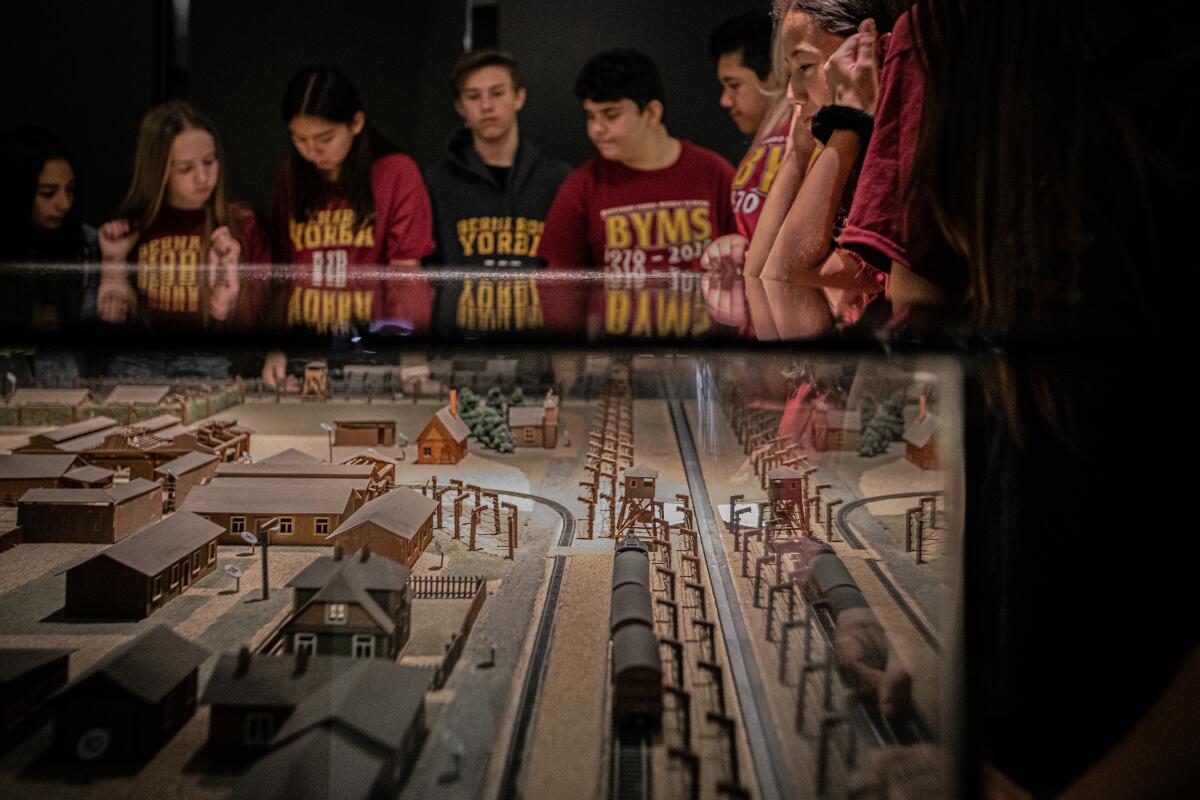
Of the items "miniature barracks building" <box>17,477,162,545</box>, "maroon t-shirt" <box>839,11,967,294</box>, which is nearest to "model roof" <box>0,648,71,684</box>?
"miniature barracks building" <box>17,477,162,545</box>

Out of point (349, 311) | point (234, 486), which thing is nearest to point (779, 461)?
point (349, 311)

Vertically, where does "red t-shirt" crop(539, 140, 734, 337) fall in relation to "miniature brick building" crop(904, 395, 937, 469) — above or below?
above

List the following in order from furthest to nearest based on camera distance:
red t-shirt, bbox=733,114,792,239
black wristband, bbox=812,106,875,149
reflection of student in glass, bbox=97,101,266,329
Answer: reflection of student in glass, bbox=97,101,266,329, red t-shirt, bbox=733,114,792,239, black wristband, bbox=812,106,875,149

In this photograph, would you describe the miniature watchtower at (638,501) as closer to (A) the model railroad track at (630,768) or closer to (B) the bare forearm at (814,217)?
(A) the model railroad track at (630,768)

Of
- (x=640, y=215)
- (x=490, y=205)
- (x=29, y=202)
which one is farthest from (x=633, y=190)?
(x=29, y=202)

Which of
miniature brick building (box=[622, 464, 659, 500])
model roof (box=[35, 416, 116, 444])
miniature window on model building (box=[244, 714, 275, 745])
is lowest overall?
miniature window on model building (box=[244, 714, 275, 745])

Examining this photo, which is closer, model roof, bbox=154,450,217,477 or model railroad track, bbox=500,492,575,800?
model railroad track, bbox=500,492,575,800

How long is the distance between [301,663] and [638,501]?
0.38m

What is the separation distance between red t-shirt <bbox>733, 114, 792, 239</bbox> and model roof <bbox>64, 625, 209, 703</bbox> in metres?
1.69

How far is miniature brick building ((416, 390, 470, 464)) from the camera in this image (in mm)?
721

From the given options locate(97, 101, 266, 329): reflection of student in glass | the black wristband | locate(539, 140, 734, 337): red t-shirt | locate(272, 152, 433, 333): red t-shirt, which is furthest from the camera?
locate(97, 101, 266, 329): reflection of student in glass

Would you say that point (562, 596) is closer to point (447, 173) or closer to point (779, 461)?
point (779, 461)

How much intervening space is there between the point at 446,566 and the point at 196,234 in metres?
3.00

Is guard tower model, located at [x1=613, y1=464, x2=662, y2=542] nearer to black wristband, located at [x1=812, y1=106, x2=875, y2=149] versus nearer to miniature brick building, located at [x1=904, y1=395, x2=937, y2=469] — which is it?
miniature brick building, located at [x1=904, y1=395, x2=937, y2=469]
